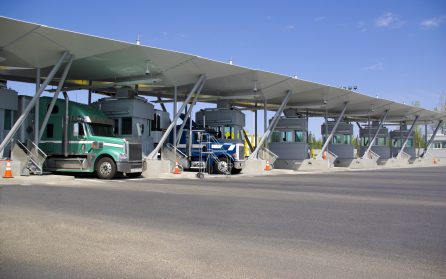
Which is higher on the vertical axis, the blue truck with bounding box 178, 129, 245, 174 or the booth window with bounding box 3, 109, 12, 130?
the booth window with bounding box 3, 109, 12, 130

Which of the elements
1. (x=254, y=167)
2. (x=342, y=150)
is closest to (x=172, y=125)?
(x=254, y=167)

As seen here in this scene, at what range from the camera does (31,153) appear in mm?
16672

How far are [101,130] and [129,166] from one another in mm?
2282

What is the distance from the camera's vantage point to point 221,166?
22.8 m

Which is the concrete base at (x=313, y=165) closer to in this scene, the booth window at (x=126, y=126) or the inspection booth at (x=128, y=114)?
the inspection booth at (x=128, y=114)

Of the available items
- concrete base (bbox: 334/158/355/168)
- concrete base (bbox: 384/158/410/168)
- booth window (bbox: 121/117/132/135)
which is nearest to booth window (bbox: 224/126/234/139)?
booth window (bbox: 121/117/132/135)

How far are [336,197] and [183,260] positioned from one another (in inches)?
302

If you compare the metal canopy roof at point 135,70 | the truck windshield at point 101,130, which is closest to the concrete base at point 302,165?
the metal canopy roof at point 135,70

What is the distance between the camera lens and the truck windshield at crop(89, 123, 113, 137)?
17750 mm

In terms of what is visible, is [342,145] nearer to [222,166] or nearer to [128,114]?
[222,166]

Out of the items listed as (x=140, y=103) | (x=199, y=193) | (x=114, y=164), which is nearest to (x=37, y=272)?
(x=199, y=193)

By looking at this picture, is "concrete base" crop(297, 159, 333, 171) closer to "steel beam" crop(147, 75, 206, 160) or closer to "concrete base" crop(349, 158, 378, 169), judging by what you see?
"concrete base" crop(349, 158, 378, 169)

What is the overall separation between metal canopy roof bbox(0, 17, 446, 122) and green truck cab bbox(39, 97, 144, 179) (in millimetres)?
2303

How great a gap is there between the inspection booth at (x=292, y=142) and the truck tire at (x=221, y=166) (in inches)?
353
